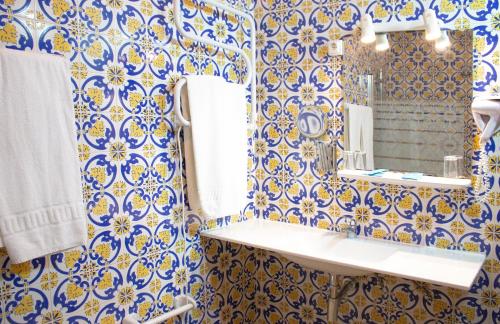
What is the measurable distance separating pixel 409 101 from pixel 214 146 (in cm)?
86

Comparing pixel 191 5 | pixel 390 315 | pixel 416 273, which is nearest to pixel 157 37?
pixel 191 5

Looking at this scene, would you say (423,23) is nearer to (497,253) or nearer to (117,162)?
(497,253)

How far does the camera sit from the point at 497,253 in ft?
5.55

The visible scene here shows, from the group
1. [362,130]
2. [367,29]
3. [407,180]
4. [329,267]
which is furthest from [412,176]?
[367,29]

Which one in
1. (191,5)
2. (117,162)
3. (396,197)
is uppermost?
(191,5)

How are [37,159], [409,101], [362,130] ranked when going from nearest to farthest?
[37,159]
[409,101]
[362,130]

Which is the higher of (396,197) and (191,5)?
(191,5)

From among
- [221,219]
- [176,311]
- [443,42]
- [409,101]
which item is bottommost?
[176,311]

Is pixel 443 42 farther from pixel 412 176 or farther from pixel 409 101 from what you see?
pixel 412 176

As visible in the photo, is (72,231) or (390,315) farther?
(390,315)

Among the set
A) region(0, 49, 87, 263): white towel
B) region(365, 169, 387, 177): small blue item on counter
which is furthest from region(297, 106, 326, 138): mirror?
region(0, 49, 87, 263): white towel

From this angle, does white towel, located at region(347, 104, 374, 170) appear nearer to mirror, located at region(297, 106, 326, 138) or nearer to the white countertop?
mirror, located at region(297, 106, 326, 138)

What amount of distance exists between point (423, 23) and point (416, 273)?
1006mm

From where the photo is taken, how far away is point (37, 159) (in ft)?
4.34
